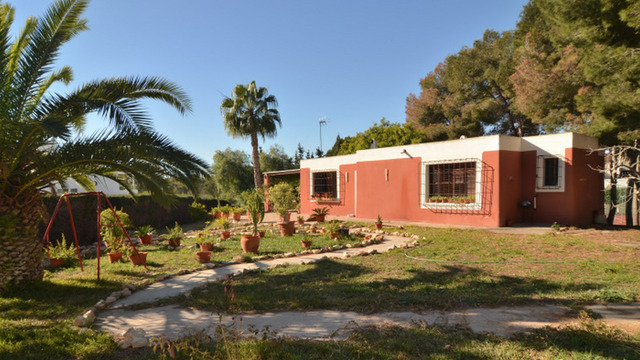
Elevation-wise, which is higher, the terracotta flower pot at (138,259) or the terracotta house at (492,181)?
the terracotta house at (492,181)

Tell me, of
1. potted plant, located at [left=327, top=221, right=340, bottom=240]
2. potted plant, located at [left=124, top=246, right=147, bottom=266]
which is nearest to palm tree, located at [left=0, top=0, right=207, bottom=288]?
potted plant, located at [left=124, top=246, right=147, bottom=266]

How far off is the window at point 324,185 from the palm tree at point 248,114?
191 inches

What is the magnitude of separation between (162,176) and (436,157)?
1014cm

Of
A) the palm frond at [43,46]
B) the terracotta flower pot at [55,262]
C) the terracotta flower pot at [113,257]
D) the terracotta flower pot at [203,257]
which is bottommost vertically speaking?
the terracotta flower pot at [55,262]

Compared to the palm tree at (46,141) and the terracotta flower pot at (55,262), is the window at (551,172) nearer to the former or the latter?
the palm tree at (46,141)

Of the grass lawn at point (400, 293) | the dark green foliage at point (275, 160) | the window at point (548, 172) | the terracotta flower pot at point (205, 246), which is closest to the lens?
the grass lawn at point (400, 293)

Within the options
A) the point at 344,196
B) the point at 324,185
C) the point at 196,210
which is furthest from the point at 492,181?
the point at 196,210

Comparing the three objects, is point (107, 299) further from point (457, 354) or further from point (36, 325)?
point (457, 354)

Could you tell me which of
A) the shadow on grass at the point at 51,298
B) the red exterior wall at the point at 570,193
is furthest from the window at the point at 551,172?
the shadow on grass at the point at 51,298

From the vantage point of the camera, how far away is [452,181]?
42.9 feet

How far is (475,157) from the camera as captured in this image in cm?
1209

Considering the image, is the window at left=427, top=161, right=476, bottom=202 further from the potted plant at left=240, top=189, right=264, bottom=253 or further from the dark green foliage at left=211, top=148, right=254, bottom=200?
the dark green foliage at left=211, top=148, right=254, bottom=200

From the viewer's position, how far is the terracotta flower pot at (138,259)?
7258mm

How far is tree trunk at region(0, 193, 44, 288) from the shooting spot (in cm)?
526
